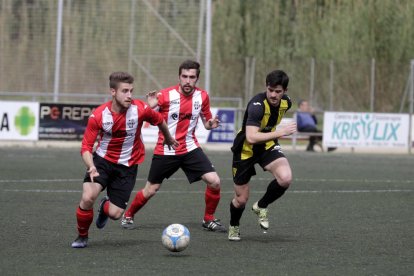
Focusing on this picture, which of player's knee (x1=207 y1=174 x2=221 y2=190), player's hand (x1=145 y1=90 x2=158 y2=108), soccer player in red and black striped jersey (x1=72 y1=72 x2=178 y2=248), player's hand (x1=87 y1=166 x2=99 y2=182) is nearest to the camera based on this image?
player's hand (x1=87 y1=166 x2=99 y2=182)

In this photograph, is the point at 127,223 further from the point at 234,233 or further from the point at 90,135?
the point at 90,135

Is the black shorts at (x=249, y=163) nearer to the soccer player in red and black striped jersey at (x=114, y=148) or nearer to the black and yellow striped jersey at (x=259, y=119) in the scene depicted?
the black and yellow striped jersey at (x=259, y=119)

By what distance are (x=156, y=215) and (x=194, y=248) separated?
111 inches

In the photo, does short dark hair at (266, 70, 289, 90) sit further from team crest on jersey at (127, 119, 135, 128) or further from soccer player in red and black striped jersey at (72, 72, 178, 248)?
team crest on jersey at (127, 119, 135, 128)

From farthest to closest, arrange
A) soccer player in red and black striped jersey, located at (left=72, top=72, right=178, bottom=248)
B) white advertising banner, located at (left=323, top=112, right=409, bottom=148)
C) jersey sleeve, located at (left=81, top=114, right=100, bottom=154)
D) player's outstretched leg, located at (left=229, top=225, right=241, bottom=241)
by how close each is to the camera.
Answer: white advertising banner, located at (left=323, top=112, right=409, bottom=148) < player's outstretched leg, located at (left=229, top=225, right=241, bottom=241) < soccer player in red and black striped jersey, located at (left=72, top=72, right=178, bottom=248) < jersey sleeve, located at (left=81, top=114, right=100, bottom=154)

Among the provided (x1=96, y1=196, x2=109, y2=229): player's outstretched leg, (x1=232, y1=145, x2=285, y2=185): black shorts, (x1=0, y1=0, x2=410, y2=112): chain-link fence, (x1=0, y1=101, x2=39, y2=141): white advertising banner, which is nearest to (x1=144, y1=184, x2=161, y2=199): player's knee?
(x1=96, y1=196, x2=109, y2=229): player's outstretched leg

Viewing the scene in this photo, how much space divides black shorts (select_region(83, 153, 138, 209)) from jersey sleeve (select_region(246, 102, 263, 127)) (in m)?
1.19

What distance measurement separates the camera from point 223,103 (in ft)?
96.4

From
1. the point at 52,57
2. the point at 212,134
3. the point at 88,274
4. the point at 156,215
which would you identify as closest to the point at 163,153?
the point at 156,215

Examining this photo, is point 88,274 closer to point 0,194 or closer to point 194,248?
point 194,248

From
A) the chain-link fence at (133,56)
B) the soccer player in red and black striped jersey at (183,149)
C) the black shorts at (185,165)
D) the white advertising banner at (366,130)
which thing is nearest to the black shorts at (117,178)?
the soccer player in red and black striped jersey at (183,149)

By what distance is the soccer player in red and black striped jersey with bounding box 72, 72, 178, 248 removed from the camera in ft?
30.4

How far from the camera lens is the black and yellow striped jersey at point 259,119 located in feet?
32.1

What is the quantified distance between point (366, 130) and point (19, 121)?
342 inches
